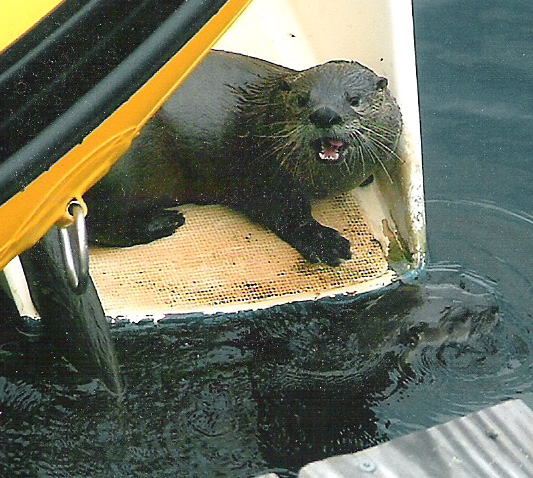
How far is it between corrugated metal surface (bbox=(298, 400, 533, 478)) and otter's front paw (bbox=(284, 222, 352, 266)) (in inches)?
48.2

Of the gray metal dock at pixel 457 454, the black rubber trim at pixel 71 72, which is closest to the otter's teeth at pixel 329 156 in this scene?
the black rubber trim at pixel 71 72

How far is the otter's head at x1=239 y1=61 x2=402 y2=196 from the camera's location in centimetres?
329

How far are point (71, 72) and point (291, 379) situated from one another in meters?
1.30

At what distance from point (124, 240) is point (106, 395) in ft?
2.02

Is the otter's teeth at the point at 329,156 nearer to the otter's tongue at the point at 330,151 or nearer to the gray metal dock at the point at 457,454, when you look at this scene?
the otter's tongue at the point at 330,151

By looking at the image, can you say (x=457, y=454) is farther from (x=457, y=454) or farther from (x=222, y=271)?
(x=222, y=271)

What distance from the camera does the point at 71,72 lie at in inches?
82.4

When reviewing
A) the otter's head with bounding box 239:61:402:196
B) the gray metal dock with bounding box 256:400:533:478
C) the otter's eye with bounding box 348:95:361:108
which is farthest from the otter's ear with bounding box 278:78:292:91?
the gray metal dock with bounding box 256:400:533:478

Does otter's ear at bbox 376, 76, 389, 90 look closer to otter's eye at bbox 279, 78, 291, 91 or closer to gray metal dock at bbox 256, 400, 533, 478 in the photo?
otter's eye at bbox 279, 78, 291, 91

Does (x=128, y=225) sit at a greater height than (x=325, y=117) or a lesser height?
lesser

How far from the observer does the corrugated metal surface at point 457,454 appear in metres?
2.02

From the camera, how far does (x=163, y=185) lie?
350cm

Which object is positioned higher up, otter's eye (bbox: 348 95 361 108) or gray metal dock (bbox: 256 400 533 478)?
otter's eye (bbox: 348 95 361 108)

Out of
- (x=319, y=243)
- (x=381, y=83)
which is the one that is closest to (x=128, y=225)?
(x=319, y=243)
